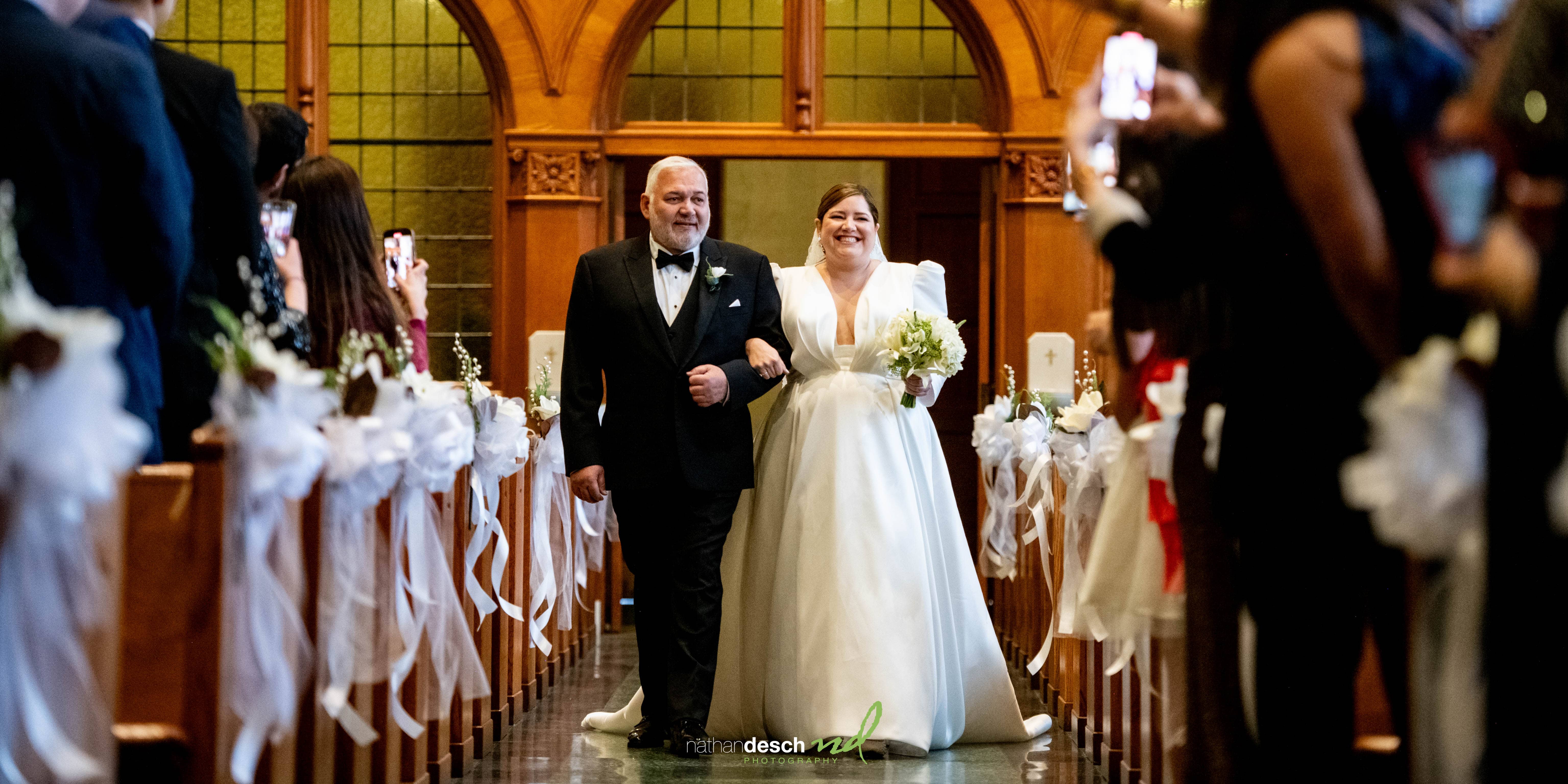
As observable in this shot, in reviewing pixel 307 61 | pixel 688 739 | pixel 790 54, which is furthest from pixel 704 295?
pixel 307 61

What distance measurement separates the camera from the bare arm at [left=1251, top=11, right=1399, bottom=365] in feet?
6.40

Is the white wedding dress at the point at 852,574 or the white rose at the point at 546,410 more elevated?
the white rose at the point at 546,410

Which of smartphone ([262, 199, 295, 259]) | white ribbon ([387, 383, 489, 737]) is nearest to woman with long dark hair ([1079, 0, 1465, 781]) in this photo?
white ribbon ([387, 383, 489, 737])

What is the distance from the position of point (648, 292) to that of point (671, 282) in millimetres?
109

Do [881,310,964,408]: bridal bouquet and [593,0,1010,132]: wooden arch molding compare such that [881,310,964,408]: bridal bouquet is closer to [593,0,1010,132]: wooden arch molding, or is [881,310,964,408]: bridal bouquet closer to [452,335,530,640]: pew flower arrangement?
[452,335,530,640]: pew flower arrangement

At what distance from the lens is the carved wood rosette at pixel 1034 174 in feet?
30.1

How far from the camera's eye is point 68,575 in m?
2.18

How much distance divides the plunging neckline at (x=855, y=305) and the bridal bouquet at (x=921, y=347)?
155mm

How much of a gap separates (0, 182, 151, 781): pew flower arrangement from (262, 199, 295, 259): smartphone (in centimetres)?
139

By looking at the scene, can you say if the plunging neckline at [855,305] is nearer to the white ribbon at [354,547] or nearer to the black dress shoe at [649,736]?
the black dress shoe at [649,736]

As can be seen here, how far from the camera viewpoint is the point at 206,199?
3.41 metres

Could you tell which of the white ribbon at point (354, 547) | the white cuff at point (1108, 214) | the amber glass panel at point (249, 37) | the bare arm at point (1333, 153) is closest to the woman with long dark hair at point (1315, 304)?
the bare arm at point (1333, 153)

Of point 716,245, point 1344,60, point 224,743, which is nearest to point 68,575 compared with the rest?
point 224,743
